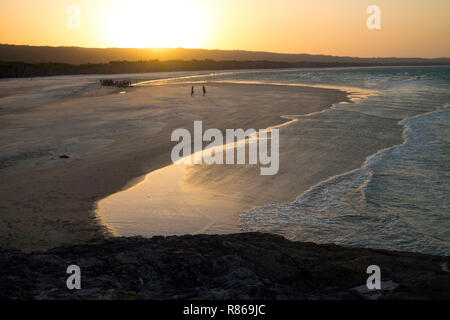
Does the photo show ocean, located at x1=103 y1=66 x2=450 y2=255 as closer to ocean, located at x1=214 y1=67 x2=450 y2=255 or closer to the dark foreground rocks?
ocean, located at x1=214 y1=67 x2=450 y2=255

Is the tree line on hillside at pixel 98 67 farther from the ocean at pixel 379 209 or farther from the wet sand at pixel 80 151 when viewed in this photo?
the ocean at pixel 379 209

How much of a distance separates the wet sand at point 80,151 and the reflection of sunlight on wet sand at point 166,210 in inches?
16.4

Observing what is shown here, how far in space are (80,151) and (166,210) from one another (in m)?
6.99

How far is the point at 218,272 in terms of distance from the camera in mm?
5332

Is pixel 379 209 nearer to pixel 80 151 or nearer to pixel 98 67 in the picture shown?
pixel 80 151

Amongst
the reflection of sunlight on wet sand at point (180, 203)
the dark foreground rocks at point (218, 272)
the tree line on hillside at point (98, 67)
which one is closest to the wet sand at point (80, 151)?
the reflection of sunlight on wet sand at point (180, 203)

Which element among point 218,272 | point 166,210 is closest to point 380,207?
point 166,210

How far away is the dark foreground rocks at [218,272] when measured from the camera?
4.71 metres

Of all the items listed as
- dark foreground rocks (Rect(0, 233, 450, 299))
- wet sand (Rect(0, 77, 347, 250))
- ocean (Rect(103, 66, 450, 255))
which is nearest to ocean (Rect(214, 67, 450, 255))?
ocean (Rect(103, 66, 450, 255))

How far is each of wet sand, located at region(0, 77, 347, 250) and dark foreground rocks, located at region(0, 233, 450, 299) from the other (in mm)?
1848

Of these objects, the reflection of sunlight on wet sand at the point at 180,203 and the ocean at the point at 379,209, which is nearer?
the ocean at the point at 379,209

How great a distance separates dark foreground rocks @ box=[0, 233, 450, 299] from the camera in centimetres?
471

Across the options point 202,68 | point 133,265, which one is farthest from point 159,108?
point 202,68
